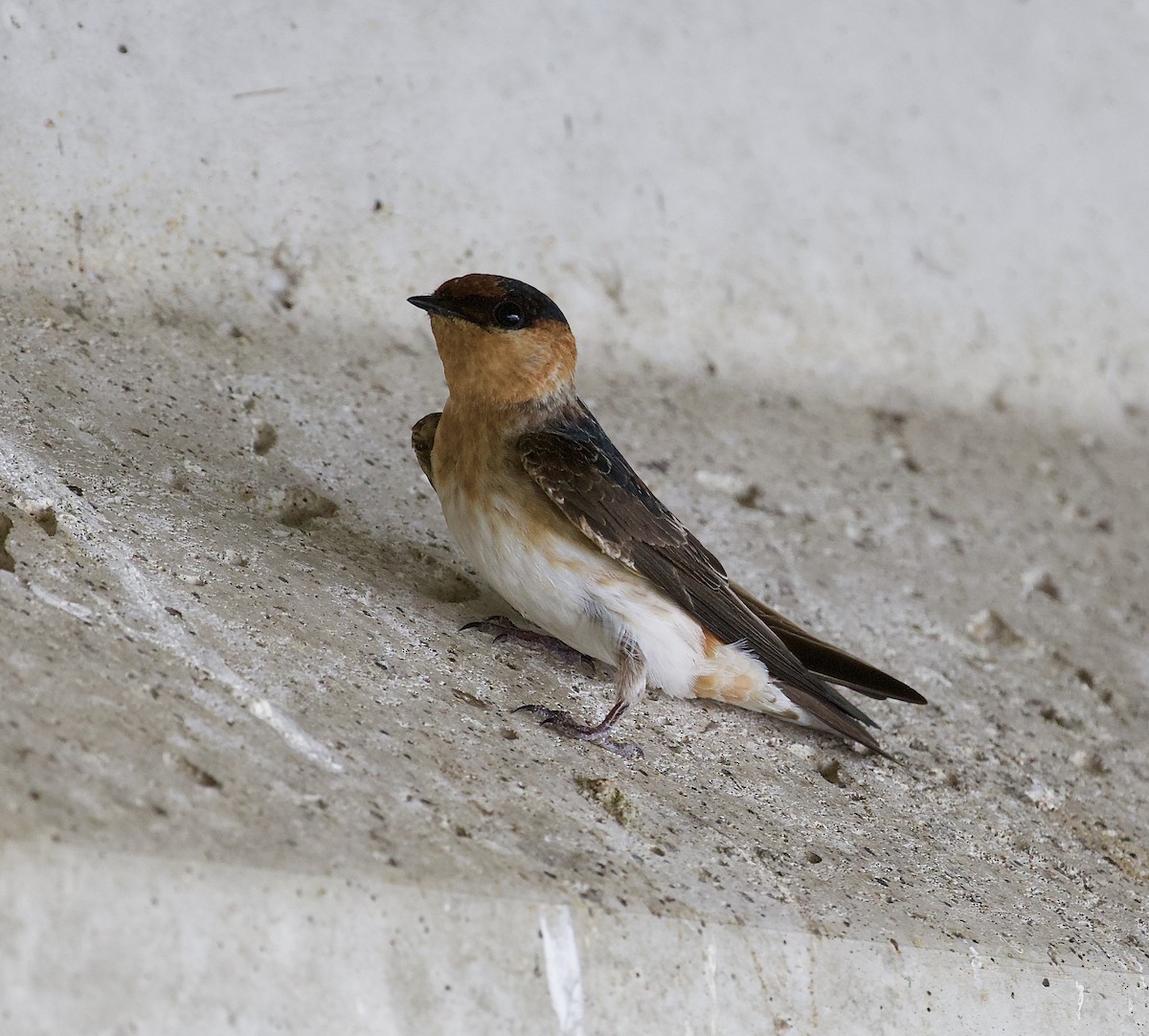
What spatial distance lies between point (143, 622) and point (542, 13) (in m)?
2.11

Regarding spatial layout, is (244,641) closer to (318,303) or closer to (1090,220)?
(318,303)

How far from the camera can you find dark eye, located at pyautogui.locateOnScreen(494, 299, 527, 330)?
7.07ft

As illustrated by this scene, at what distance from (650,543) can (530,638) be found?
11.1 inches

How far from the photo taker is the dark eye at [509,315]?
215 centimetres

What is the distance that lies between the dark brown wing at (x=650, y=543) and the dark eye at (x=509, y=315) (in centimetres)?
18

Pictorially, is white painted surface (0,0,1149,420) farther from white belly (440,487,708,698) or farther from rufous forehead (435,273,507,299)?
white belly (440,487,708,698)

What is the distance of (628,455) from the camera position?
300 centimetres

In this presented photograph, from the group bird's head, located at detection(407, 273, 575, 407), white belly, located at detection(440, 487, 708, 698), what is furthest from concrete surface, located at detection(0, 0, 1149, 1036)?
bird's head, located at detection(407, 273, 575, 407)

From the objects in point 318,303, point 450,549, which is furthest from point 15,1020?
point 318,303

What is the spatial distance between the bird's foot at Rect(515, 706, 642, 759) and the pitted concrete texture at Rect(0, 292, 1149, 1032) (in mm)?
31

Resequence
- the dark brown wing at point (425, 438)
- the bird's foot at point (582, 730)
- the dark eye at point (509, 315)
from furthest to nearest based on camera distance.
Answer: the dark brown wing at point (425, 438), the dark eye at point (509, 315), the bird's foot at point (582, 730)

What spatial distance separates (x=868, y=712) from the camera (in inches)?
98.3

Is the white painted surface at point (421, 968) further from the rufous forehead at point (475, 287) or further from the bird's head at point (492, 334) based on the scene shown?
the rufous forehead at point (475, 287)

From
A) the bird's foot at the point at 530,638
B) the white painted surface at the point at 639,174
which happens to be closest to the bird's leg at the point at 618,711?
the bird's foot at the point at 530,638
